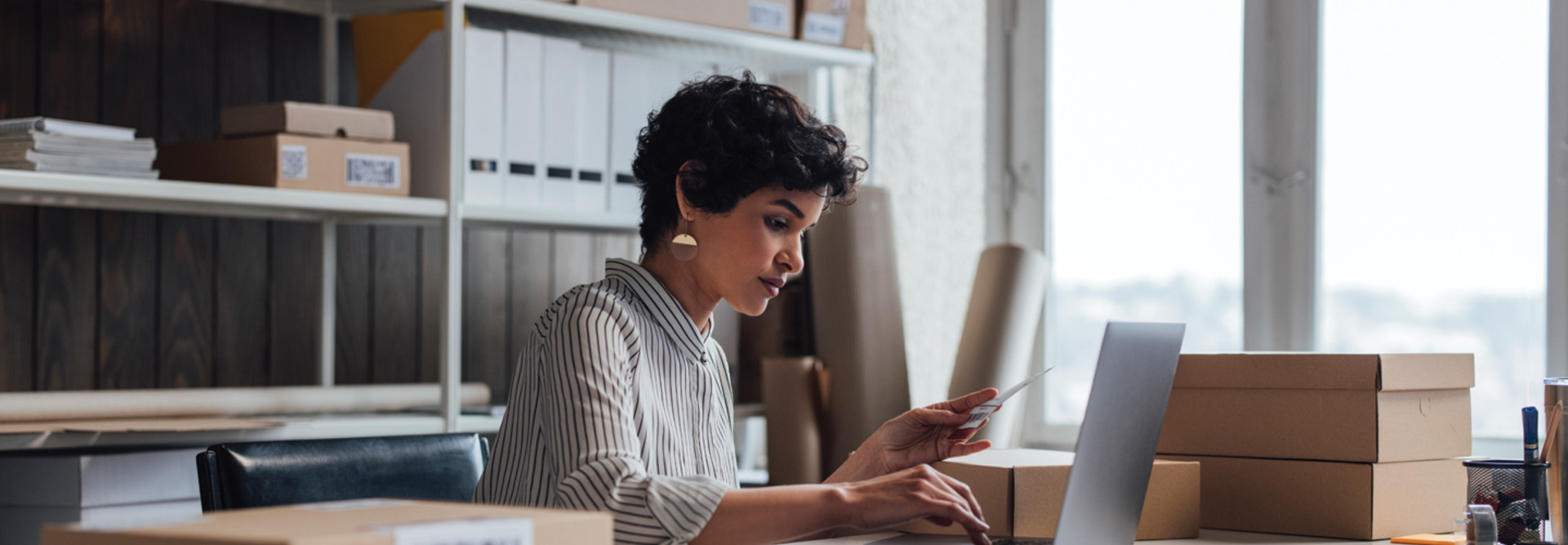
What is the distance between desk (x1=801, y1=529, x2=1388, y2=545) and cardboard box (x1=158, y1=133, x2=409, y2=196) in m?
1.06

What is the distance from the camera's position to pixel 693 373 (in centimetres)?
145

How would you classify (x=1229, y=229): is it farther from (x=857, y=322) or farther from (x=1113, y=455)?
(x=1113, y=455)

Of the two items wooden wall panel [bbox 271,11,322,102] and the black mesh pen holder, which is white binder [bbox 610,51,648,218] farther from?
the black mesh pen holder

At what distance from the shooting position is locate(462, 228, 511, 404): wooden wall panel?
269cm

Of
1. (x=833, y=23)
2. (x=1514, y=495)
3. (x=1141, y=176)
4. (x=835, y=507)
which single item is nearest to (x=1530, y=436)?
(x=1514, y=495)

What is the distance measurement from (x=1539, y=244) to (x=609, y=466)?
75.0 inches

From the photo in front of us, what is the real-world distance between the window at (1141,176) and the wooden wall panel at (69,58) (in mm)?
1852

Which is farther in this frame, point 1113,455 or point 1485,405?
point 1485,405

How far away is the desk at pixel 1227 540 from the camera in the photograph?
1500 millimetres

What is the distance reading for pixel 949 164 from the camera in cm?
312

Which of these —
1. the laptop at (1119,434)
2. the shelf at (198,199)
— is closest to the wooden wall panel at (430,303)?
the shelf at (198,199)

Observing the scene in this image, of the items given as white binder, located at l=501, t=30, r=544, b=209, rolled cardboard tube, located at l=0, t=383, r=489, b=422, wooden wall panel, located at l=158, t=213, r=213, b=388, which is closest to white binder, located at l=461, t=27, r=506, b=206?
white binder, located at l=501, t=30, r=544, b=209

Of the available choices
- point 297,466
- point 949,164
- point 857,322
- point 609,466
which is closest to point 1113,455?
Answer: point 609,466

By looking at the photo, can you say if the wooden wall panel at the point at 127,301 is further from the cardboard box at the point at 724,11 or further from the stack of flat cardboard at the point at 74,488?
the cardboard box at the point at 724,11
